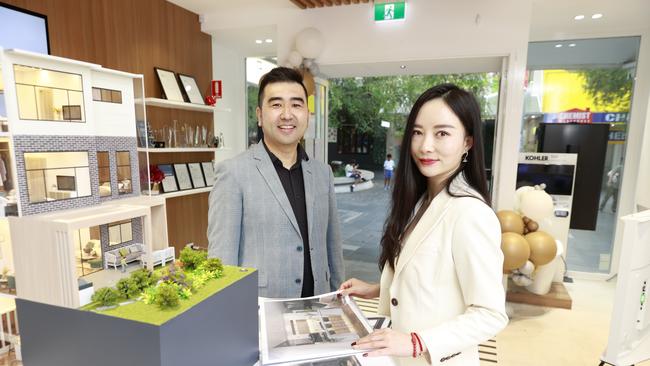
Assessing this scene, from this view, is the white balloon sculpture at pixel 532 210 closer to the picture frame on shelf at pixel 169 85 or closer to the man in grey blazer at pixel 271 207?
the man in grey blazer at pixel 271 207

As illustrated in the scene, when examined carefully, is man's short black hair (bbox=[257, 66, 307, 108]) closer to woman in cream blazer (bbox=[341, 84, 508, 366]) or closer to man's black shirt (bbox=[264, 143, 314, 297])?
man's black shirt (bbox=[264, 143, 314, 297])

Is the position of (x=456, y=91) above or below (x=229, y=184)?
above

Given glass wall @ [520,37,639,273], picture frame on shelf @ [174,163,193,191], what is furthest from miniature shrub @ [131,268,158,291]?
glass wall @ [520,37,639,273]

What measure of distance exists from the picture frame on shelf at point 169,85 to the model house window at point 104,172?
129 inches

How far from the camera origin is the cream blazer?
34.8 inches

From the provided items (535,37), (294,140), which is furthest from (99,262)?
(535,37)

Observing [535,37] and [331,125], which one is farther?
[331,125]

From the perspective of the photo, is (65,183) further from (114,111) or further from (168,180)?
(168,180)

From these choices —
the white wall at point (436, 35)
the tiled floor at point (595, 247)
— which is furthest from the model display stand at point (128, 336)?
the tiled floor at point (595, 247)

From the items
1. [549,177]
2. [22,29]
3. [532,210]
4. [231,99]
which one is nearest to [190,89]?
[231,99]

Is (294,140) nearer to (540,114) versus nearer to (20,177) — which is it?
(20,177)

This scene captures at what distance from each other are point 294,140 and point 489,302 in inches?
39.2

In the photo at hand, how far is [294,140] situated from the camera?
5.14ft

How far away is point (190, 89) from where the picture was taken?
4359 mm
